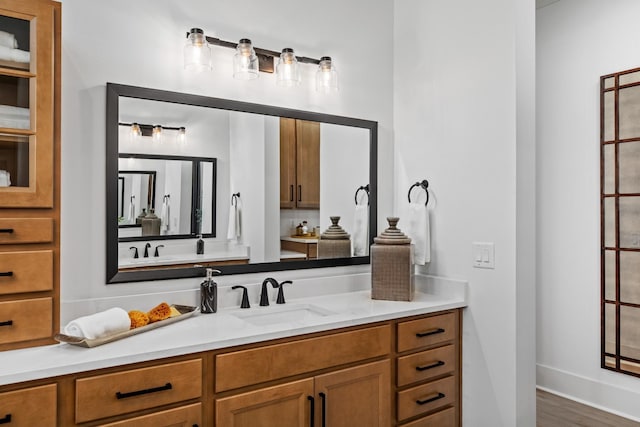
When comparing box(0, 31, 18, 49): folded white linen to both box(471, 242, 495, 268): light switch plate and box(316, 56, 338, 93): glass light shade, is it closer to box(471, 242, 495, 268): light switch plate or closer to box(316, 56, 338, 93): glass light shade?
box(316, 56, 338, 93): glass light shade

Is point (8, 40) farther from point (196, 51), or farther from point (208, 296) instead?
point (208, 296)

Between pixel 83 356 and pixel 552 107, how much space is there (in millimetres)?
3267

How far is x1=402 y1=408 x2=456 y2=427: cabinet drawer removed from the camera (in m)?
2.20

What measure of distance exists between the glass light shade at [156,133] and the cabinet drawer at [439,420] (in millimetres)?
1709

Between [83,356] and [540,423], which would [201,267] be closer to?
[83,356]

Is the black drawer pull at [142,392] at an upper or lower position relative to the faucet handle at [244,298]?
lower

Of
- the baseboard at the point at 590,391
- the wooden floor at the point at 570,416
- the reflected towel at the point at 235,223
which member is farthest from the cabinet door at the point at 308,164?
the baseboard at the point at 590,391

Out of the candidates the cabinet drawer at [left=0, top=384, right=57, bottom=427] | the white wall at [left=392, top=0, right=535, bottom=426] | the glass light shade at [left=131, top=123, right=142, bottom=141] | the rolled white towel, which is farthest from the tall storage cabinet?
the white wall at [left=392, top=0, right=535, bottom=426]

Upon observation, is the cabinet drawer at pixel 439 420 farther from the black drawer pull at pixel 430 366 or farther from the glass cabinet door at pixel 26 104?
the glass cabinet door at pixel 26 104

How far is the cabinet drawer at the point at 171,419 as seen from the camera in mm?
1483

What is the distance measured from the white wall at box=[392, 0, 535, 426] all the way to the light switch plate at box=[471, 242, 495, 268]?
28 millimetres

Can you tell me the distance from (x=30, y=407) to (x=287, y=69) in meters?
1.74

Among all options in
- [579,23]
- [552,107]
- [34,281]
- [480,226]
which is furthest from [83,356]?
[579,23]

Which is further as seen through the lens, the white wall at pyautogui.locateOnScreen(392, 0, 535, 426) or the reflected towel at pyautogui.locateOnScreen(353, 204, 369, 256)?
the reflected towel at pyautogui.locateOnScreen(353, 204, 369, 256)
